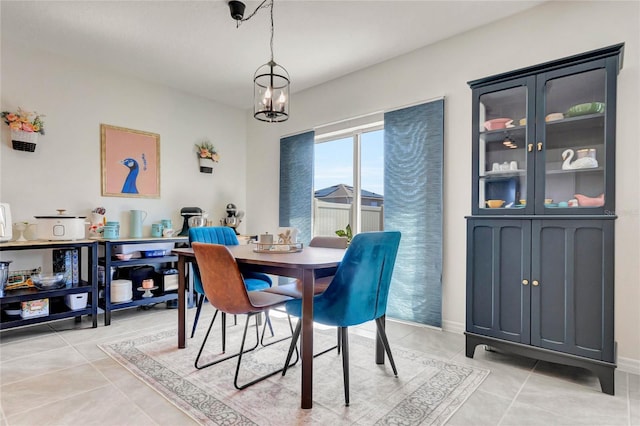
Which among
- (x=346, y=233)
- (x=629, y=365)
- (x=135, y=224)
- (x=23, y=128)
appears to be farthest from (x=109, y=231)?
(x=629, y=365)

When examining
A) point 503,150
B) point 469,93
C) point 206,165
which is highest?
point 469,93

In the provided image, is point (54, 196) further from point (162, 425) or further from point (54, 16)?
point (162, 425)

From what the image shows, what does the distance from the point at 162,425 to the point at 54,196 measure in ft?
9.08

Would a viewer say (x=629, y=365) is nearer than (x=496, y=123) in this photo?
Yes

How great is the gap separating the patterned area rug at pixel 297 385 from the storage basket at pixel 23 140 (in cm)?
194

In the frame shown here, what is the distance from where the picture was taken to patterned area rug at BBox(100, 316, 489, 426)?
1.76 metres

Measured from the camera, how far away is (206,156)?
4562 mm

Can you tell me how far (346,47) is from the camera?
10.8 feet

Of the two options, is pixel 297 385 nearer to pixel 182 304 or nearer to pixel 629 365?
pixel 182 304

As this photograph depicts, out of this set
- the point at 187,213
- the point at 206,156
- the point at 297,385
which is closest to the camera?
the point at 297,385

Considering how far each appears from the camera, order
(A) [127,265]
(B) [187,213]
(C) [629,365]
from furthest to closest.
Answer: (B) [187,213] → (A) [127,265] → (C) [629,365]

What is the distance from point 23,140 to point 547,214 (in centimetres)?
420

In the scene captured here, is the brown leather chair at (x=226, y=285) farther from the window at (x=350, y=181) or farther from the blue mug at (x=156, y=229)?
the blue mug at (x=156, y=229)

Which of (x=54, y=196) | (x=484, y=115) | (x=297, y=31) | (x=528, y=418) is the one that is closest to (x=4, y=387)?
(x=54, y=196)
